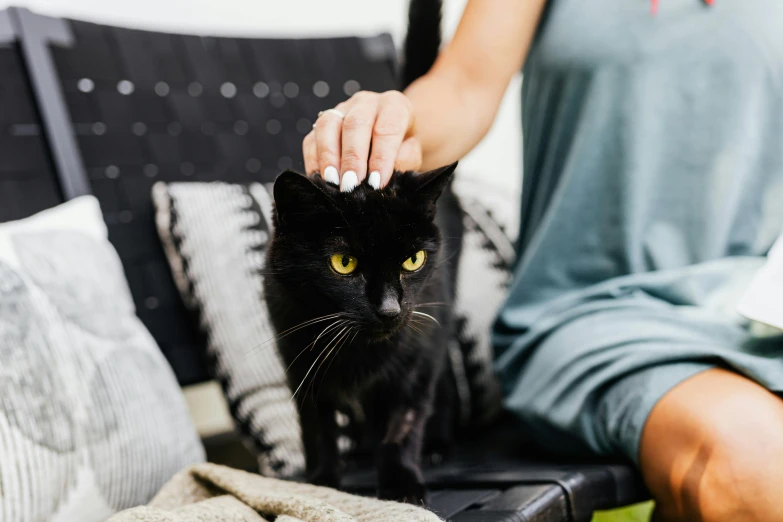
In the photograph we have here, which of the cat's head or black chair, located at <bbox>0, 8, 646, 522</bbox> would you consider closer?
the cat's head

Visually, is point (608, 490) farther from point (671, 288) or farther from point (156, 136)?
point (156, 136)

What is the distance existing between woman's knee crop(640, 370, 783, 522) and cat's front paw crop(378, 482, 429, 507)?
0.92 ft

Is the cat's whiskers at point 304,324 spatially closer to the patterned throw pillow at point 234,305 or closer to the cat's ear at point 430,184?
the cat's ear at point 430,184

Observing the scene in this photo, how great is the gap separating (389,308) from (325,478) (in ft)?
1.00

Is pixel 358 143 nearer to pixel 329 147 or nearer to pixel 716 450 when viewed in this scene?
pixel 329 147

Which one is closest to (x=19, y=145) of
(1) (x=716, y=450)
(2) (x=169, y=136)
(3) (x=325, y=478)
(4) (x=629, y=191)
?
(2) (x=169, y=136)

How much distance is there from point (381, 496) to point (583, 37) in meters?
0.69

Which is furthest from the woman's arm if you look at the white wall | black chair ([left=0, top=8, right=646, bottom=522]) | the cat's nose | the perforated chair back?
the perforated chair back

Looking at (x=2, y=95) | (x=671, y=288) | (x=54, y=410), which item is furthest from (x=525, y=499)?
(x=2, y=95)

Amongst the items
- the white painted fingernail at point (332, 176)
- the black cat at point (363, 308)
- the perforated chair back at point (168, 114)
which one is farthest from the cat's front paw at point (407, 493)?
the perforated chair back at point (168, 114)

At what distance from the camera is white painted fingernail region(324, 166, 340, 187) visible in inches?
27.8

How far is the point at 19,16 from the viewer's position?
1.13 m

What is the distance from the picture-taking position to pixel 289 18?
1897 millimetres

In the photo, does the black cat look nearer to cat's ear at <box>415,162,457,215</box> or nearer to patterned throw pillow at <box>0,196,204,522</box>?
cat's ear at <box>415,162,457,215</box>
